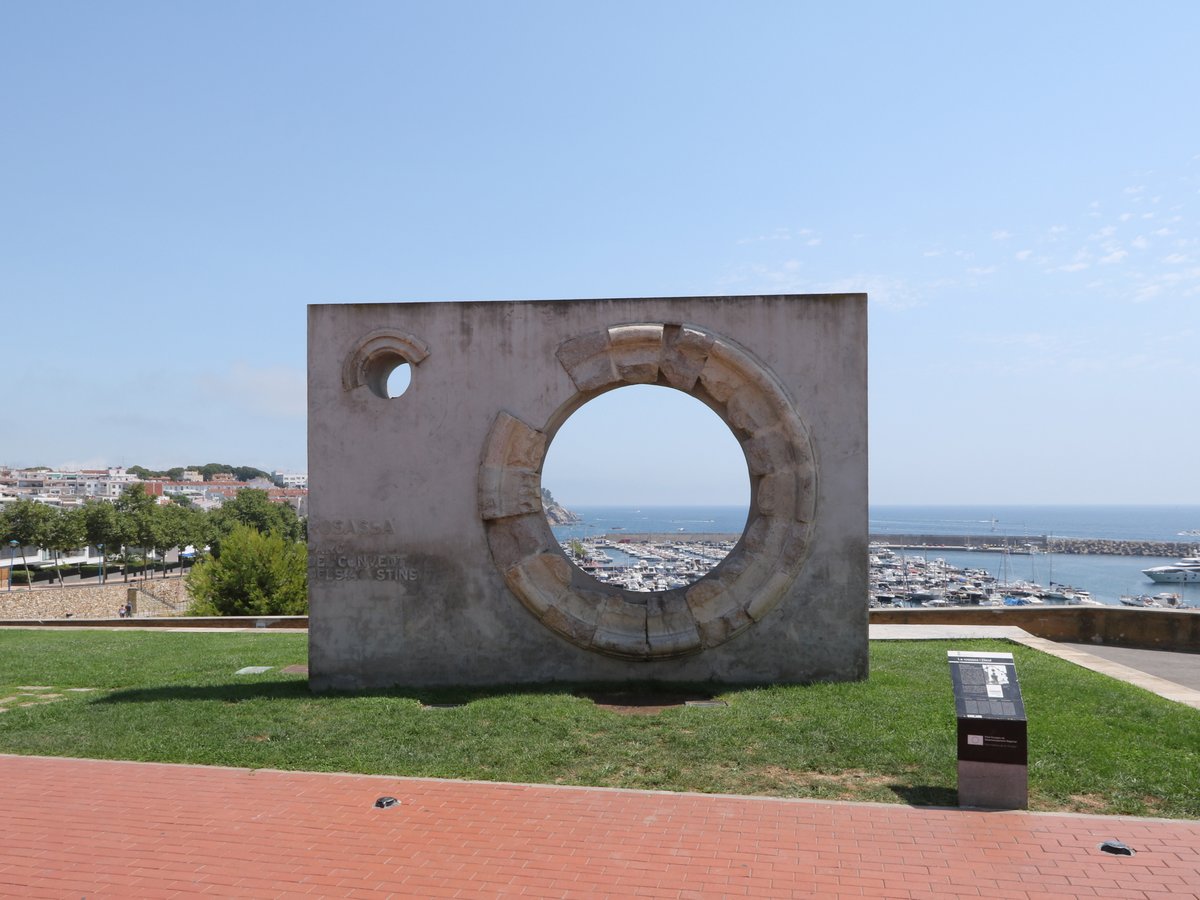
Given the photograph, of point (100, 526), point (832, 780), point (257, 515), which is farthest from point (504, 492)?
point (257, 515)

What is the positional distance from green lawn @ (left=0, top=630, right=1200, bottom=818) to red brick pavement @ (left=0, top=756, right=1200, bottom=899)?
417 millimetres

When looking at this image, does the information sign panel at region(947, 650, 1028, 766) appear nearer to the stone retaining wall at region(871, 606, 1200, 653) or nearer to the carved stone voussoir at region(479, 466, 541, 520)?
the carved stone voussoir at region(479, 466, 541, 520)

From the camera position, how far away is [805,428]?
30.5ft

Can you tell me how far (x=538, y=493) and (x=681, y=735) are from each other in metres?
3.18

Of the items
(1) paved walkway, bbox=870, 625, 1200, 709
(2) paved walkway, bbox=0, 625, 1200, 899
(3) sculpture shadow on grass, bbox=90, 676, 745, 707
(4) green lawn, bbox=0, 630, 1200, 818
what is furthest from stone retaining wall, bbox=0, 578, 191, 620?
(2) paved walkway, bbox=0, 625, 1200, 899

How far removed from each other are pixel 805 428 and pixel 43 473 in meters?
204

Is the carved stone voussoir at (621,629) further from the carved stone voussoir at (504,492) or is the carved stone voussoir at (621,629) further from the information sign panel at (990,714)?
the information sign panel at (990,714)

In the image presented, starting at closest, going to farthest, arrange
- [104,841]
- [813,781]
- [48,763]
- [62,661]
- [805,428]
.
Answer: [104,841] → [813,781] → [48,763] → [805,428] → [62,661]

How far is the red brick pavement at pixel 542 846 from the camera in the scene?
4648 millimetres

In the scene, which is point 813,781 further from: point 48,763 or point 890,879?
point 48,763

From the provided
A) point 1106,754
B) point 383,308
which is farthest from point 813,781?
point 383,308

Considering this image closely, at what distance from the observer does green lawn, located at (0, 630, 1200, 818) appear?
618 centimetres

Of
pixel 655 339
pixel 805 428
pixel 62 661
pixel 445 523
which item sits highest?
pixel 655 339

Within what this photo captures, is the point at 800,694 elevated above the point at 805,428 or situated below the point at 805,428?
below
